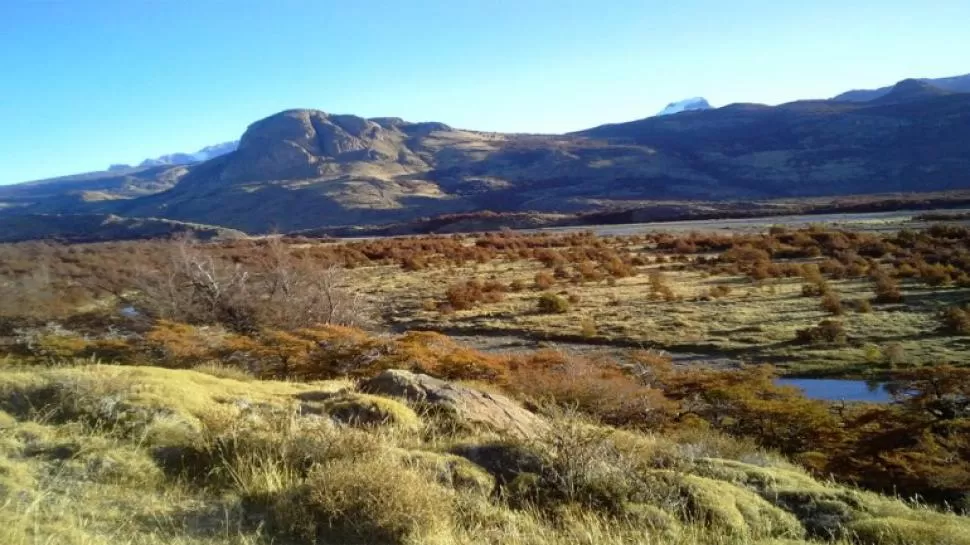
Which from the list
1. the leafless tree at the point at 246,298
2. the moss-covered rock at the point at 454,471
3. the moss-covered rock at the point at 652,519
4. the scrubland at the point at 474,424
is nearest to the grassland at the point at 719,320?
the scrubland at the point at 474,424

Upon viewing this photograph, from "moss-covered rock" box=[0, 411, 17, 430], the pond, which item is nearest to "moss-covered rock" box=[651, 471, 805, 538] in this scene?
"moss-covered rock" box=[0, 411, 17, 430]

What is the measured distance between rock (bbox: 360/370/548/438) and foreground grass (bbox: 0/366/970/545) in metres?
0.59

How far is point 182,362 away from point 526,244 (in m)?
50.2

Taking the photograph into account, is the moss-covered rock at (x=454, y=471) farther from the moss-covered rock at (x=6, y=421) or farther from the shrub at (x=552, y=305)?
the shrub at (x=552, y=305)

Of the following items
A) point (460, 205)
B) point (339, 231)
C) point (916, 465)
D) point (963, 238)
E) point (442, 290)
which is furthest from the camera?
point (460, 205)

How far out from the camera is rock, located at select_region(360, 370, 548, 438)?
284 inches

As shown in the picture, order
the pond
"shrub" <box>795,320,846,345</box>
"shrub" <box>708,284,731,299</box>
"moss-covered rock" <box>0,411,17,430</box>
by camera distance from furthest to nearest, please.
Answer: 1. "shrub" <box>708,284,731,299</box>
2. "shrub" <box>795,320,846,345</box>
3. the pond
4. "moss-covered rock" <box>0,411,17,430</box>

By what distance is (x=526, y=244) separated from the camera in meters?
62.7

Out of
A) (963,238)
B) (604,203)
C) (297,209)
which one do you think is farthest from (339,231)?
(963,238)

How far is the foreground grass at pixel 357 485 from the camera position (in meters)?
4.19

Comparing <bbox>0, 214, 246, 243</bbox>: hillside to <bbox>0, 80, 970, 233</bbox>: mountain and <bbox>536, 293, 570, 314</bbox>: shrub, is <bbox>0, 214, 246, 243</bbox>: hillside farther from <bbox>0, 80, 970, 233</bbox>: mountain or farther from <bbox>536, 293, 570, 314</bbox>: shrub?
<bbox>536, 293, 570, 314</bbox>: shrub

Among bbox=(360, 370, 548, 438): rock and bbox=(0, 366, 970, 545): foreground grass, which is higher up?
bbox=(0, 366, 970, 545): foreground grass

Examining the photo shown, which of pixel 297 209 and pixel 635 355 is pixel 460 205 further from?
pixel 635 355

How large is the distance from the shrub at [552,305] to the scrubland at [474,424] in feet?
0.67
